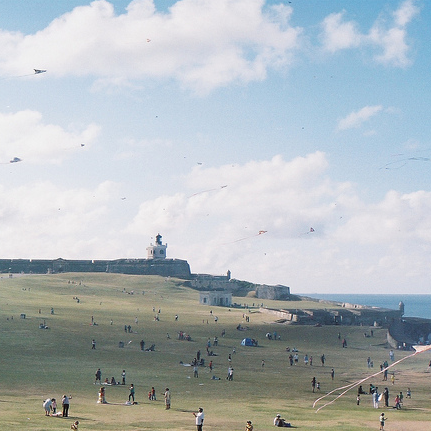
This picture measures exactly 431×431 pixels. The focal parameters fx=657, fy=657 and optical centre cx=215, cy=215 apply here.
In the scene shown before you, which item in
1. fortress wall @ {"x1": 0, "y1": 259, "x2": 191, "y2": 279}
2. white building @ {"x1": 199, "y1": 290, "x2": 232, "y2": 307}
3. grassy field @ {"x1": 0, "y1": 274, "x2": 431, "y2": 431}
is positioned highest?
fortress wall @ {"x1": 0, "y1": 259, "x2": 191, "y2": 279}

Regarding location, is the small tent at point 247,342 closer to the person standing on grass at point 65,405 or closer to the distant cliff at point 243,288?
the person standing on grass at point 65,405

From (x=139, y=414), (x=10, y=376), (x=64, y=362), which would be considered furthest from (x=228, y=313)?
(x=139, y=414)

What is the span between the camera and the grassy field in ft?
87.5

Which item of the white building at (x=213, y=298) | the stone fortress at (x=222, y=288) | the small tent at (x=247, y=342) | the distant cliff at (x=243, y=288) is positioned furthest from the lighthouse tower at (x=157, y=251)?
the small tent at (x=247, y=342)

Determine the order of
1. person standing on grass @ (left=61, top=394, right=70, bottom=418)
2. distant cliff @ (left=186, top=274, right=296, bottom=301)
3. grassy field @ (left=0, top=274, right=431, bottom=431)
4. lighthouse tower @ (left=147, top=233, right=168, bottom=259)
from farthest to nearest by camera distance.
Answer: lighthouse tower @ (left=147, top=233, right=168, bottom=259)
distant cliff @ (left=186, top=274, right=296, bottom=301)
grassy field @ (left=0, top=274, right=431, bottom=431)
person standing on grass @ (left=61, top=394, right=70, bottom=418)

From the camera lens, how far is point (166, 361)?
44062 millimetres

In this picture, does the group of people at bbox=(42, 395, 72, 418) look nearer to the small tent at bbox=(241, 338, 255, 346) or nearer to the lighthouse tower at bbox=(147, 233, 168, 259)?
the small tent at bbox=(241, 338, 255, 346)

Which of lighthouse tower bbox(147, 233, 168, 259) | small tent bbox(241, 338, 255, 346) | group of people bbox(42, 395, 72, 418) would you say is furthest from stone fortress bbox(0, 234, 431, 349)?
group of people bbox(42, 395, 72, 418)

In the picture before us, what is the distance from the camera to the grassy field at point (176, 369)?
26.7 meters

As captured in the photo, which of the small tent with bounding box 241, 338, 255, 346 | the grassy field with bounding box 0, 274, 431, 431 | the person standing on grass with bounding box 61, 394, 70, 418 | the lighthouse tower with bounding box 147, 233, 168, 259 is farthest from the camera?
the lighthouse tower with bounding box 147, 233, 168, 259

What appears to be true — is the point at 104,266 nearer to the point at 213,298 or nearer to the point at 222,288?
the point at 222,288

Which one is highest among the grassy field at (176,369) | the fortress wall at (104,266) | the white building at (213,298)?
the fortress wall at (104,266)

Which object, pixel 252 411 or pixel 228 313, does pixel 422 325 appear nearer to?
pixel 228 313

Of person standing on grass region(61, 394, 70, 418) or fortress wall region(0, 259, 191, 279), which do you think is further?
fortress wall region(0, 259, 191, 279)
